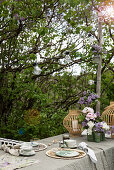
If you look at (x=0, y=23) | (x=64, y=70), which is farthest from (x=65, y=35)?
(x=0, y=23)

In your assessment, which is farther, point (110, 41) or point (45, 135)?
point (110, 41)

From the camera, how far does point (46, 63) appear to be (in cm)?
402

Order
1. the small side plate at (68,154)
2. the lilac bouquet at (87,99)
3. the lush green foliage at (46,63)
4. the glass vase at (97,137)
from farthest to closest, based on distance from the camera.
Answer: the lush green foliage at (46,63) → the lilac bouquet at (87,99) → the glass vase at (97,137) → the small side plate at (68,154)

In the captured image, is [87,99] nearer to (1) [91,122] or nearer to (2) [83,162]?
(1) [91,122]

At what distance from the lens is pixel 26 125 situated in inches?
160

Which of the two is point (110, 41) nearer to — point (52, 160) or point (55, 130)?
point (55, 130)

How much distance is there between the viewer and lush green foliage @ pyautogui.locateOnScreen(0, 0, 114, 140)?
3.87 meters

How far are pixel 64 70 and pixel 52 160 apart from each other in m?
3.10

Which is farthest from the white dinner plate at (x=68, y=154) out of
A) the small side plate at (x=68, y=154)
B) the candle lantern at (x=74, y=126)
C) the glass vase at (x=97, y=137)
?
the candle lantern at (x=74, y=126)

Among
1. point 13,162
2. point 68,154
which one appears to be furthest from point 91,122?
point 13,162

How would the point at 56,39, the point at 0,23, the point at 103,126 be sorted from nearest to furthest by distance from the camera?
the point at 103,126
the point at 0,23
the point at 56,39

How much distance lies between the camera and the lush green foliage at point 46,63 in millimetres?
3869

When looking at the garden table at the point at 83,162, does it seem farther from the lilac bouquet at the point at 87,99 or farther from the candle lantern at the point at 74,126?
the lilac bouquet at the point at 87,99

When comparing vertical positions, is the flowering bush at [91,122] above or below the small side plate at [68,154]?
above
